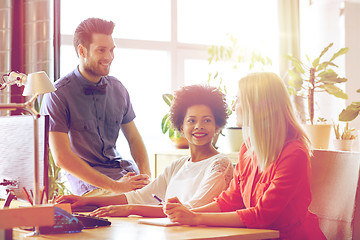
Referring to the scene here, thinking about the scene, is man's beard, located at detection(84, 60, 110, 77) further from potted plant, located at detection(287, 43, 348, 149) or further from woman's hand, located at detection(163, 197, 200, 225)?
woman's hand, located at detection(163, 197, 200, 225)

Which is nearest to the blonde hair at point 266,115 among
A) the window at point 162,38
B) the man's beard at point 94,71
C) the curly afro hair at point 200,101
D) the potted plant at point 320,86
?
the curly afro hair at point 200,101

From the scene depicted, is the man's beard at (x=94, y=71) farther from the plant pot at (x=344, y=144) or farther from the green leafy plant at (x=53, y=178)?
the plant pot at (x=344, y=144)

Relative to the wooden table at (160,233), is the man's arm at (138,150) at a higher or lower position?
higher

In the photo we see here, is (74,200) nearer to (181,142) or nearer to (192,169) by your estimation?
(192,169)

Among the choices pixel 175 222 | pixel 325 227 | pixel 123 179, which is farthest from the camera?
pixel 123 179

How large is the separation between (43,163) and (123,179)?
132 cm

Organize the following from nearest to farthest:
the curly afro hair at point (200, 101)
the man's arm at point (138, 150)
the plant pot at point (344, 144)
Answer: the curly afro hair at point (200, 101) → the plant pot at point (344, 144) → the man's arm at point (138, 150)

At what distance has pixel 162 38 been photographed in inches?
208

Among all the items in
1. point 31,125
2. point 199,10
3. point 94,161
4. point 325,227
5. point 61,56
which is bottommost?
point 325,227

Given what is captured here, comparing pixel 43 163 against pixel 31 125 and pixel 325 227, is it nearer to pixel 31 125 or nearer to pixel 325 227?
pixel 31 125

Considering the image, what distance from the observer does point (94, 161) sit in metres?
3.16

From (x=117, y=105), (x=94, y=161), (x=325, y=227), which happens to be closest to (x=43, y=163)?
(x=325, y=227)

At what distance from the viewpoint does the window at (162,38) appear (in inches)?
195

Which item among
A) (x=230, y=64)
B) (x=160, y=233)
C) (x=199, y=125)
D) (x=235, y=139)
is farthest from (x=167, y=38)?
(x=160, y=233)
